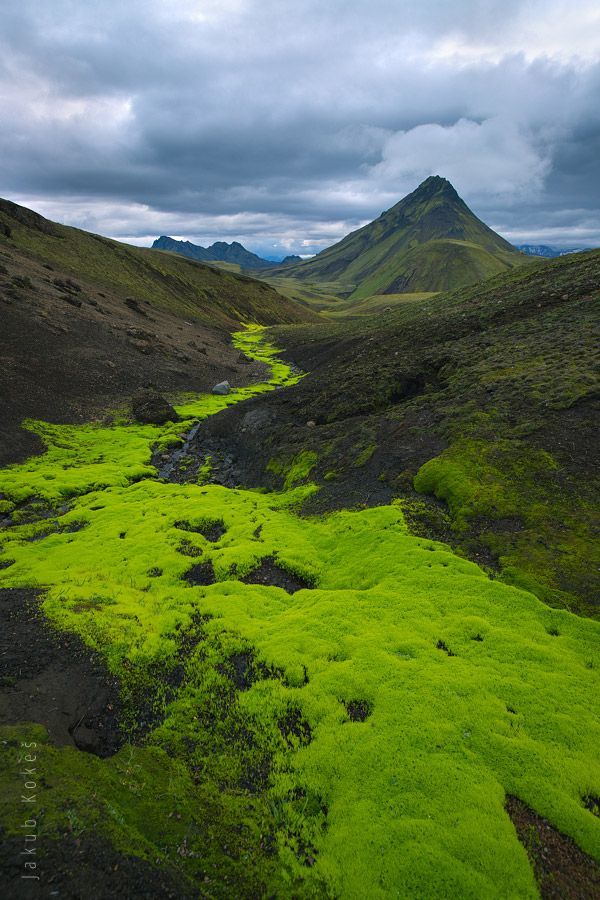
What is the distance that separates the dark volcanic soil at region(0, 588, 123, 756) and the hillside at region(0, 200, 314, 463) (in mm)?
25270

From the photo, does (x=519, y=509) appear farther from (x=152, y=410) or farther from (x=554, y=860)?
(x=152, y=410)

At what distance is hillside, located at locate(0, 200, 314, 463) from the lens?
1916 inches

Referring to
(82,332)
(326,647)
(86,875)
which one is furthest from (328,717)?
(82,332)

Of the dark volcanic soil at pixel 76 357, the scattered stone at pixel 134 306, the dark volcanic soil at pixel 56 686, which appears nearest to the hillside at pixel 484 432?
the dark volcanic soil at pixel 56 686

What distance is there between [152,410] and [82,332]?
2683cm

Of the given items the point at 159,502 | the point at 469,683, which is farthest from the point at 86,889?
the point at 159,502

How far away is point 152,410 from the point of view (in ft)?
163

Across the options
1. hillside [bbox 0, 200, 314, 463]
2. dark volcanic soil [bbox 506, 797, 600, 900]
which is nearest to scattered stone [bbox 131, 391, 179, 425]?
hillside [bbox 0, 200, 314, 463]

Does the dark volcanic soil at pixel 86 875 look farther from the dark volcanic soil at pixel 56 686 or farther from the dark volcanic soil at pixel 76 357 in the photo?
the dark volcanic soil at pixel 76 357

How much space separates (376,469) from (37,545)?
19939mm

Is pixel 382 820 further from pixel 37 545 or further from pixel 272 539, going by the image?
pixel 37 545

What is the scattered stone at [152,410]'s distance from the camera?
161 ft

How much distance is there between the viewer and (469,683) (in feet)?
39.7

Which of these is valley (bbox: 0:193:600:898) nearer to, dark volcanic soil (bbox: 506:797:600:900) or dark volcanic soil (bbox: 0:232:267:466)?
dark volcanic soil (bbox: 506:797:600:900)
